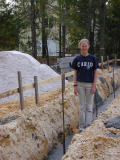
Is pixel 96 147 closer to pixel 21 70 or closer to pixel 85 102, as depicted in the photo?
pixel 85 102

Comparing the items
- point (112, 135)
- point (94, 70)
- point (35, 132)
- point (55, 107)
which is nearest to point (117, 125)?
point (112, 135)

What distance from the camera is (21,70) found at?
23.4 ft

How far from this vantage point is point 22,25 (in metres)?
16.7

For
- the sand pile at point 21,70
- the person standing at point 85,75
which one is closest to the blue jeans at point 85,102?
the person standing at point 85,75

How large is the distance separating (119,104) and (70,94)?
5.26 feet

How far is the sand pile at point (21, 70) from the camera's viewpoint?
6.65m

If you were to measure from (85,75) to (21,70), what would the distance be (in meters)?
3.25

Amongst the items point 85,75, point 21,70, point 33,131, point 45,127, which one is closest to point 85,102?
point 85,75

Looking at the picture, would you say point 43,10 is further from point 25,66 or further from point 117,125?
point 117,125

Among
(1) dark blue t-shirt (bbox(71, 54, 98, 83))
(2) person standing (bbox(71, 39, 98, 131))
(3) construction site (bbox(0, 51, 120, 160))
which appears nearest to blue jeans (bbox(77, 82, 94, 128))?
(2) person standing (bbox(71, 39, 98, 131))

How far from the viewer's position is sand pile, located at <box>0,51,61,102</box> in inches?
262

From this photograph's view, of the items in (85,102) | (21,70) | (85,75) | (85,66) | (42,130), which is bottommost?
(42,130)

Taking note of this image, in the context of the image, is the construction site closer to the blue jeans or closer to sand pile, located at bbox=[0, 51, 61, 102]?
sand pile, located at bbox=[0, 51, 61, 102]

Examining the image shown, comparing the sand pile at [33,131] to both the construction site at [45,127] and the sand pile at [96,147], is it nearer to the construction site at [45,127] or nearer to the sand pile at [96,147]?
the construction site at [45,127]
